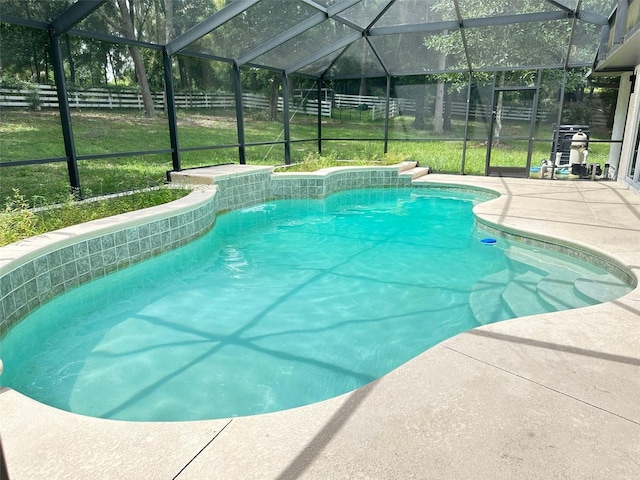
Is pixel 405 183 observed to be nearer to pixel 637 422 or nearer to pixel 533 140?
pixel 533 140

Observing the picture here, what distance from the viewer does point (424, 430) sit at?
1717 millimetres

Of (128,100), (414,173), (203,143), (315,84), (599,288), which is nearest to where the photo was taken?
(599,288)

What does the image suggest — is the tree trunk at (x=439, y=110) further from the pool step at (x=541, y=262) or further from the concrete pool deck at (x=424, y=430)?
the concrete pool deck at (x=424, y=430)

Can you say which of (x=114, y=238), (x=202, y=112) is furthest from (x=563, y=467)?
(x=202, y=112)

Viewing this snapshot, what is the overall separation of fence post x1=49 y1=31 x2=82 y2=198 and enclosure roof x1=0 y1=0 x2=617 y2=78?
8.2 inches

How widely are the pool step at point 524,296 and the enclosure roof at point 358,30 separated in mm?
5744

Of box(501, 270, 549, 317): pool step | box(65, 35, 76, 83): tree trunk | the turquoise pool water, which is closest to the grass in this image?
box(65, 35, 76, 83): tree trunk

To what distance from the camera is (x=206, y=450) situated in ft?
5.34

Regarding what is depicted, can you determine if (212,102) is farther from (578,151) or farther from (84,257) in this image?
(578,151)

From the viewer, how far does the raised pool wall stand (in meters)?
3.41

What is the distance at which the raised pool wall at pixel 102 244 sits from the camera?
3.41 meters

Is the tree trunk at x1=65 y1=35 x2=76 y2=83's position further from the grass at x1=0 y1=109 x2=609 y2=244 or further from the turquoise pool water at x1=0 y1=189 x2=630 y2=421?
the turquoise pool water at x1=0 y1=189 x2=630 y2=421

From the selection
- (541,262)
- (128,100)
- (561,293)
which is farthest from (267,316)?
(128,100)

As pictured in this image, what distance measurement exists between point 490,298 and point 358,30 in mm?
7592
